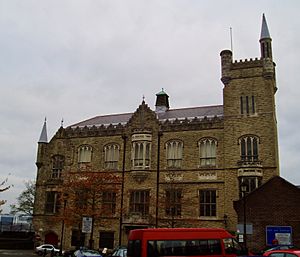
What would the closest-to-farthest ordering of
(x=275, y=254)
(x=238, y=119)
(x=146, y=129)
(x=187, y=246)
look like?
1. (x=275, y=254)
2. (x=187, y=246)
3. (x=238, y=119)
4. (x=146, y=129)

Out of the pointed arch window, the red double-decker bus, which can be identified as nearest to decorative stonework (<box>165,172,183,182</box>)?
the pointed arch window

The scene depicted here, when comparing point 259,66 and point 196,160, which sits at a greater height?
point 259,66

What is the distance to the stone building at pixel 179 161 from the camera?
3956cm

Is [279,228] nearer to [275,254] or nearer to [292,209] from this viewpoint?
[292,209]

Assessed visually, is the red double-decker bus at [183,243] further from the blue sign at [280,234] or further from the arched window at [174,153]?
the arched window at [174,153]

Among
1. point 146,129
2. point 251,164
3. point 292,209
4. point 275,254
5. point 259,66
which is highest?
point 259,66

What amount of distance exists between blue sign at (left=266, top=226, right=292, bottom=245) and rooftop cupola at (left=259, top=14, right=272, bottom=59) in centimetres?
1831

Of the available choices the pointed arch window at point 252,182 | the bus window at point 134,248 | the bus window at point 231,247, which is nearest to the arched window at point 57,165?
the pointed arch window at point 252,182

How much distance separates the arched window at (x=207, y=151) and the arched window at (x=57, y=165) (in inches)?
683

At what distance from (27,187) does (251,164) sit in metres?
48.5

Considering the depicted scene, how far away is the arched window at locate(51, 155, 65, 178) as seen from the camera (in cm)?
4819

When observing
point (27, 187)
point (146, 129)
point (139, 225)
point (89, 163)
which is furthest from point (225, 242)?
point (27, 187)

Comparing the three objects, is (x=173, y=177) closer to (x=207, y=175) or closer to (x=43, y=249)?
Result: (x=207, y=175)

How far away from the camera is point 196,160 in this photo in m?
41.8
